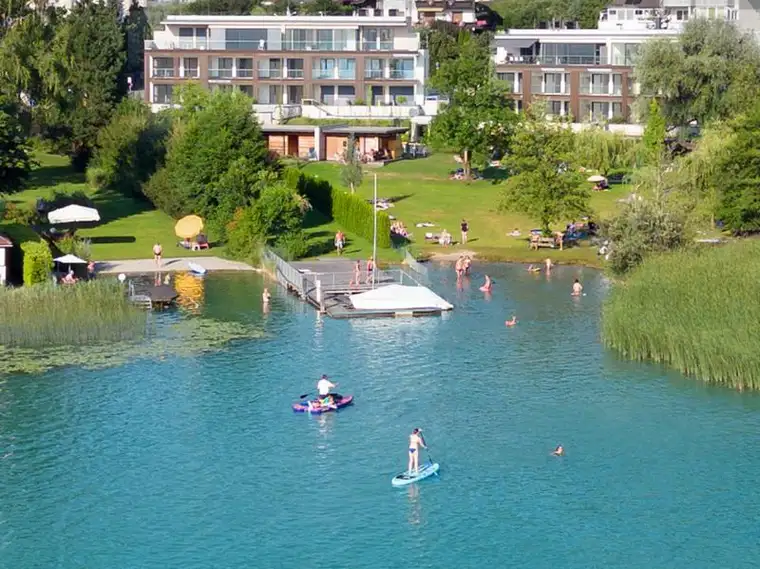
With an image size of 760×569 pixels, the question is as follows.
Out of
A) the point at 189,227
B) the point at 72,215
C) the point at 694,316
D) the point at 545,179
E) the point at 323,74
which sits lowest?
the point at 694,316

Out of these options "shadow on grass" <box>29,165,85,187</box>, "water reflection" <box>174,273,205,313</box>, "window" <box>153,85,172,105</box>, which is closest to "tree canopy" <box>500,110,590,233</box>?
"water reflection" <box>174,273,205,313</box>

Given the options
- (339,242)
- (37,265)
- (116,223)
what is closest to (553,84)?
(116,223)

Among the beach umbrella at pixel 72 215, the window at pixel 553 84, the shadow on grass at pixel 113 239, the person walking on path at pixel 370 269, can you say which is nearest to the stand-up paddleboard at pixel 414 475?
the person walking on path at pixel 370 269

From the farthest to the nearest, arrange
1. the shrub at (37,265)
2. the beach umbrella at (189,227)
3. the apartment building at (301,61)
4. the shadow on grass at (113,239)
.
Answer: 1. the apartment building at (301,61)
2. the shadow on grass at (113,239)
3. the beach umbrella at (189,227)
4. the shrub at (37,265)

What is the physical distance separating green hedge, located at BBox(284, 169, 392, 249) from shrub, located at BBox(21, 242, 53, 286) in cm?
2333

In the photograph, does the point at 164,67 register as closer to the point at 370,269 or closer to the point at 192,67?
the point at 192,67

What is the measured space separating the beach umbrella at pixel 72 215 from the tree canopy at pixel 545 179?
90.3ft

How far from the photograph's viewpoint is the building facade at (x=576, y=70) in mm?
144375

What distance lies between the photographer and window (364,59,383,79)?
484 ft

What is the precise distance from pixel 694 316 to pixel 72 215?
46.3 m

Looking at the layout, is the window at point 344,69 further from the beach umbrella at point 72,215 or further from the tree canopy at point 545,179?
the beach umbrella at point 72,215

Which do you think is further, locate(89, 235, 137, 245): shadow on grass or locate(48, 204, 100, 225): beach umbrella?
locate(89, 235, 137, 245): shadow on grass

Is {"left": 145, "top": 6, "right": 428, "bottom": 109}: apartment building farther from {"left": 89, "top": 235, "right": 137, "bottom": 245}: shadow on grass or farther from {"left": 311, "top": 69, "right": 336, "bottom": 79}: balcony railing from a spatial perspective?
{"left": 89, "top": 235, "right": 137, "bottom": 245}: shadow on grass

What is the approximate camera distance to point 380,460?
54.1m
